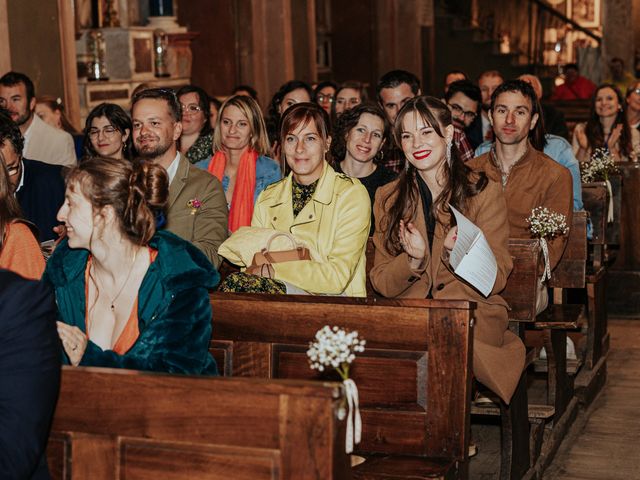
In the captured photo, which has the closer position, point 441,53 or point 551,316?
point 551,316

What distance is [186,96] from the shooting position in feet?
25.4

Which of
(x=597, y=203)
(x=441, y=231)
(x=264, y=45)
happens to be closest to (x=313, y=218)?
(x=441, y=231)

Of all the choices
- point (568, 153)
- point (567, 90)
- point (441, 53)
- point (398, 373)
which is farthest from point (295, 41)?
point (398, 373)

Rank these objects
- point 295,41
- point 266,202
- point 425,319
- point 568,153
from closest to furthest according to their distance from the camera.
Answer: point 425,319 < point 266,202 < point 568,153 < point 295,41

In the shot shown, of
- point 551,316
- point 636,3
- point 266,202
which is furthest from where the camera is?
point 636,3

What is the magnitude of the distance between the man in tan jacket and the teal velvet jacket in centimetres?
299

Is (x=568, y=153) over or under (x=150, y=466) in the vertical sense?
over

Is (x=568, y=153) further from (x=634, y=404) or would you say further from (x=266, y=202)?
(x=266, y=202)

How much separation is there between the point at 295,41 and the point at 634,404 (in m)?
9.51

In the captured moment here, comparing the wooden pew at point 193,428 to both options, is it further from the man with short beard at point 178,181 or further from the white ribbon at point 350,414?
the man with short beard at point 178,181

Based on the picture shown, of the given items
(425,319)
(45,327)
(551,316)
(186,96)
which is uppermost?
(186,96)

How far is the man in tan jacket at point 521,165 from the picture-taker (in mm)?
6277

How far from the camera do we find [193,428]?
2.90m

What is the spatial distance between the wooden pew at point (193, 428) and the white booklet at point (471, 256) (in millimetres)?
1598
